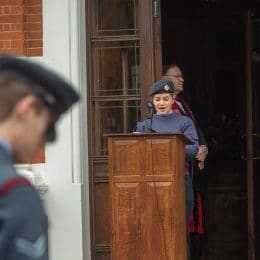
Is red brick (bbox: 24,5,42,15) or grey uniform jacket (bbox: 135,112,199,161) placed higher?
red brick (bbox: 24,5,42,15)

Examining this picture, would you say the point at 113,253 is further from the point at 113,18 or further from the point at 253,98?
the point at 253,98

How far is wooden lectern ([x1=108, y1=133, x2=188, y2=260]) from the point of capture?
6270 mm

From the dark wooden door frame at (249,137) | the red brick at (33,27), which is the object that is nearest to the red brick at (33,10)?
the red brick at (33,27)

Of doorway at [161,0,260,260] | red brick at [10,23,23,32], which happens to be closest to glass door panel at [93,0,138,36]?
red brick at [10,23,23,32]

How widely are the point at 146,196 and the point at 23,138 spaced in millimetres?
4040

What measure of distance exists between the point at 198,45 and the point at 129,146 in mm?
3835

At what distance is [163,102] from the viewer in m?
6.74

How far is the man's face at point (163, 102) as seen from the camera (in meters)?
6.74

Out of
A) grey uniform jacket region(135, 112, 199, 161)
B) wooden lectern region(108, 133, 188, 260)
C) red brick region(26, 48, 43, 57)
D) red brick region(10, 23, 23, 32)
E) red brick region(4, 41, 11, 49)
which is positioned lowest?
wooden lectern region(108, 133, 188, 260)

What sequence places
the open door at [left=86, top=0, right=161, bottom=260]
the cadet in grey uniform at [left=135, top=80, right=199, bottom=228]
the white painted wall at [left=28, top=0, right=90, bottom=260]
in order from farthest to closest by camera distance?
the open door at [left=86, top=0, right=161, bottom=260]
the white painted wall at [left=28, top=0, right=90, bottom=260]
the cadet in grey uniform at [left=135, top=80, right=199, bottom=228]

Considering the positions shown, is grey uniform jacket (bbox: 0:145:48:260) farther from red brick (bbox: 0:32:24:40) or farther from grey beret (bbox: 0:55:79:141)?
red brick (bbox: 0:32:24:40)

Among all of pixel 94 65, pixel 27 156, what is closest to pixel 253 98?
pixel 94 65

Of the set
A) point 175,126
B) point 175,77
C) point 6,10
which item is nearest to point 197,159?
point 175,126

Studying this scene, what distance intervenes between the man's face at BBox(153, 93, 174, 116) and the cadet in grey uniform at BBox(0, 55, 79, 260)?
4317 mm
